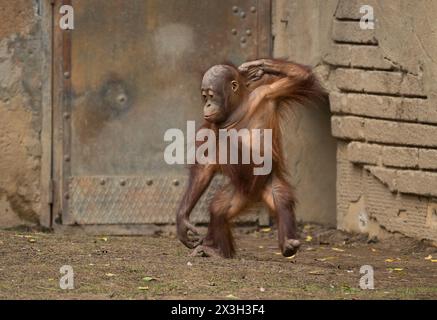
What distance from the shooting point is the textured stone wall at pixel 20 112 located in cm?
790

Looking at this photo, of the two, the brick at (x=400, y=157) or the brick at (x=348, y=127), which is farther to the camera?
the brick at (x=348, y=127)

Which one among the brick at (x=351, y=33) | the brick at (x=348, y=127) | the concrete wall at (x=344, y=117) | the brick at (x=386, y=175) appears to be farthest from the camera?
the brick at (x=348, y=127)

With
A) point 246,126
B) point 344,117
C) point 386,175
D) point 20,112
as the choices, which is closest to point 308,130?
point 344,117

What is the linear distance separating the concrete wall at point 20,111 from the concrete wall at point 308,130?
176 cm

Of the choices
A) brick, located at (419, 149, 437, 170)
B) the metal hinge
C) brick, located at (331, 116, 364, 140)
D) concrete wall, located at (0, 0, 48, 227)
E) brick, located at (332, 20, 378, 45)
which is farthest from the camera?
the metal hinge

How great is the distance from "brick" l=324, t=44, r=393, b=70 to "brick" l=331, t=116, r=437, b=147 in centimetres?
37

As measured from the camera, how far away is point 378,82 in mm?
7574

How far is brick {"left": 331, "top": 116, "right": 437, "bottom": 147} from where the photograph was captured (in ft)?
23.7

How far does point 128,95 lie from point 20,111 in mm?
771

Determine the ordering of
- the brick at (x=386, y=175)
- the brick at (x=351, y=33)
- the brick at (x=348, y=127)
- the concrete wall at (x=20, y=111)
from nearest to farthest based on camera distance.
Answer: the brick at (x=386, y=175) → the brick at (x=351, y=33) → the brick at (x=348, y=127) → the concrete wall at (x=20, y=111)

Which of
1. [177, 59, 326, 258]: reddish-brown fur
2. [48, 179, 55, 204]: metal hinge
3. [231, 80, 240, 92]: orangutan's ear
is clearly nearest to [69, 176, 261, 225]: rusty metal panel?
[48, 179, 55, 204]: metal hinge

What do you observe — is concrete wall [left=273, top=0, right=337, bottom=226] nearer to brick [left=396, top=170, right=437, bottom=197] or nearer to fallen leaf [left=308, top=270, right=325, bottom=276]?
brick [left=396, top=170, right=437, bottom=197]

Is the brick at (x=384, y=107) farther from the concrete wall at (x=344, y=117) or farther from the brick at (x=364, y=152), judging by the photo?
the brick at (x=364, y=152)

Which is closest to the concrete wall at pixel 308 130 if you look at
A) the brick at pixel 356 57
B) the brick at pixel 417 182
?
the brick at pixel 356 57
